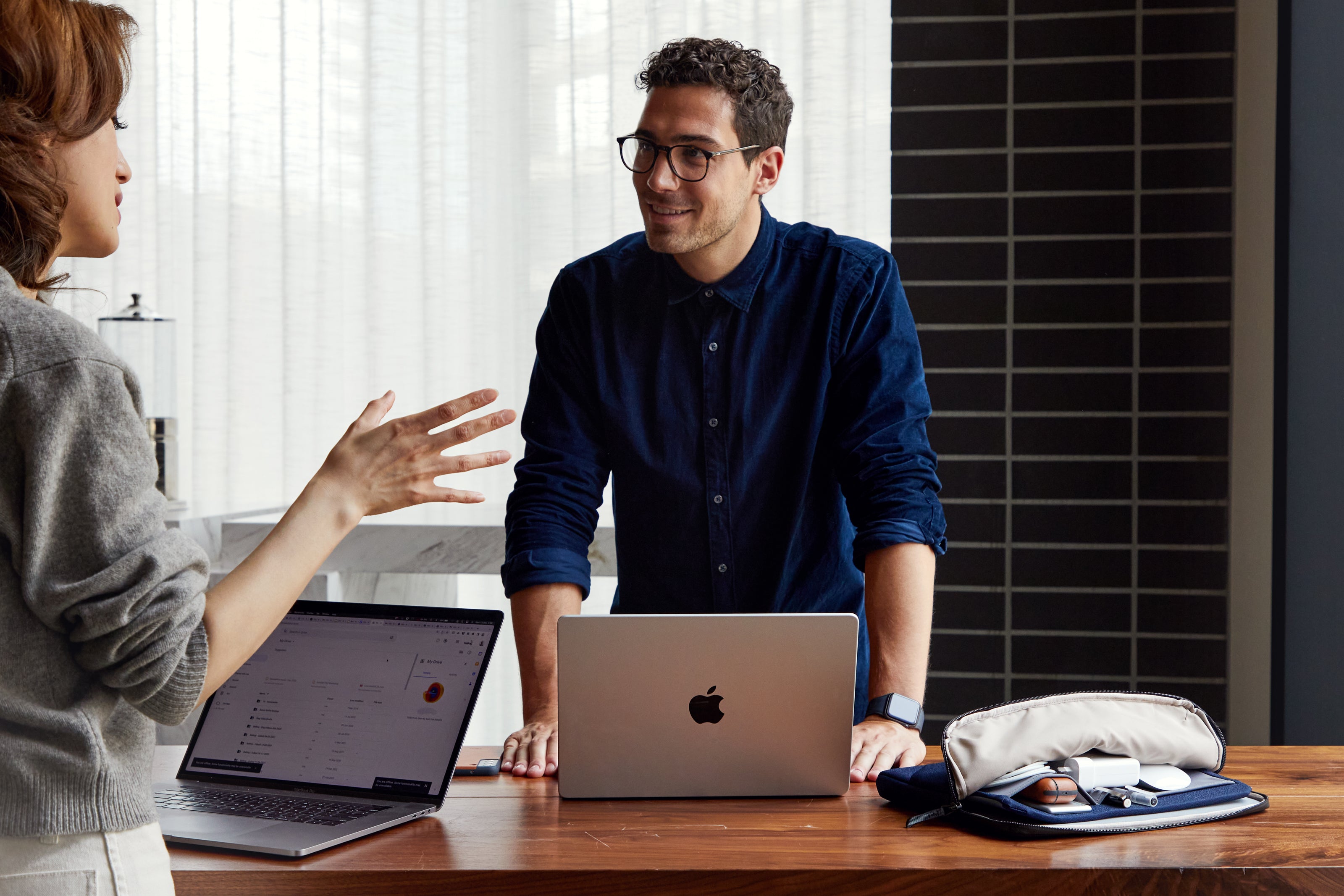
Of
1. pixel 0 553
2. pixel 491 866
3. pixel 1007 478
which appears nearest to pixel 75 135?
pixel 0 553

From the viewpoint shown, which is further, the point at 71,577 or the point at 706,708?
the point at 706,708

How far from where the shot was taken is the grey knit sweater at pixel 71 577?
789mm

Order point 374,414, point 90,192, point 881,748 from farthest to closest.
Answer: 1. point 881,748
2. point 374,414
3. point 90,192

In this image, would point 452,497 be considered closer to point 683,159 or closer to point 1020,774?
point 1020,774

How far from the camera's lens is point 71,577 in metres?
0.80

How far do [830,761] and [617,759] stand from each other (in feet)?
0.75

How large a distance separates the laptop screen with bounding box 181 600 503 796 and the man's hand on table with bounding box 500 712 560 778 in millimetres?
169

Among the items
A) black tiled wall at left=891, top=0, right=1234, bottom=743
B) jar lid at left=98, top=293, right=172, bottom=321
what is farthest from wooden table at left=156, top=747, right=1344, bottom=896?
jar lid at left=98, top=293, right=172, bottom=321

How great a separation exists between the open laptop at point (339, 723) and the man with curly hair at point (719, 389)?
43 cm

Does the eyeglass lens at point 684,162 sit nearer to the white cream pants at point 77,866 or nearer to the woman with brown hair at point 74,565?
the woman with brown hair at point 74,565

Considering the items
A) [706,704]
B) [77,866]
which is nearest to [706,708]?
[706,704]

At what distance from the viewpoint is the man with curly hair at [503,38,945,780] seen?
1.75 meters

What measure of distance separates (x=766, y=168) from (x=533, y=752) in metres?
1.03

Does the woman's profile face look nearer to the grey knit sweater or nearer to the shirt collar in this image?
the grey knit sweater
